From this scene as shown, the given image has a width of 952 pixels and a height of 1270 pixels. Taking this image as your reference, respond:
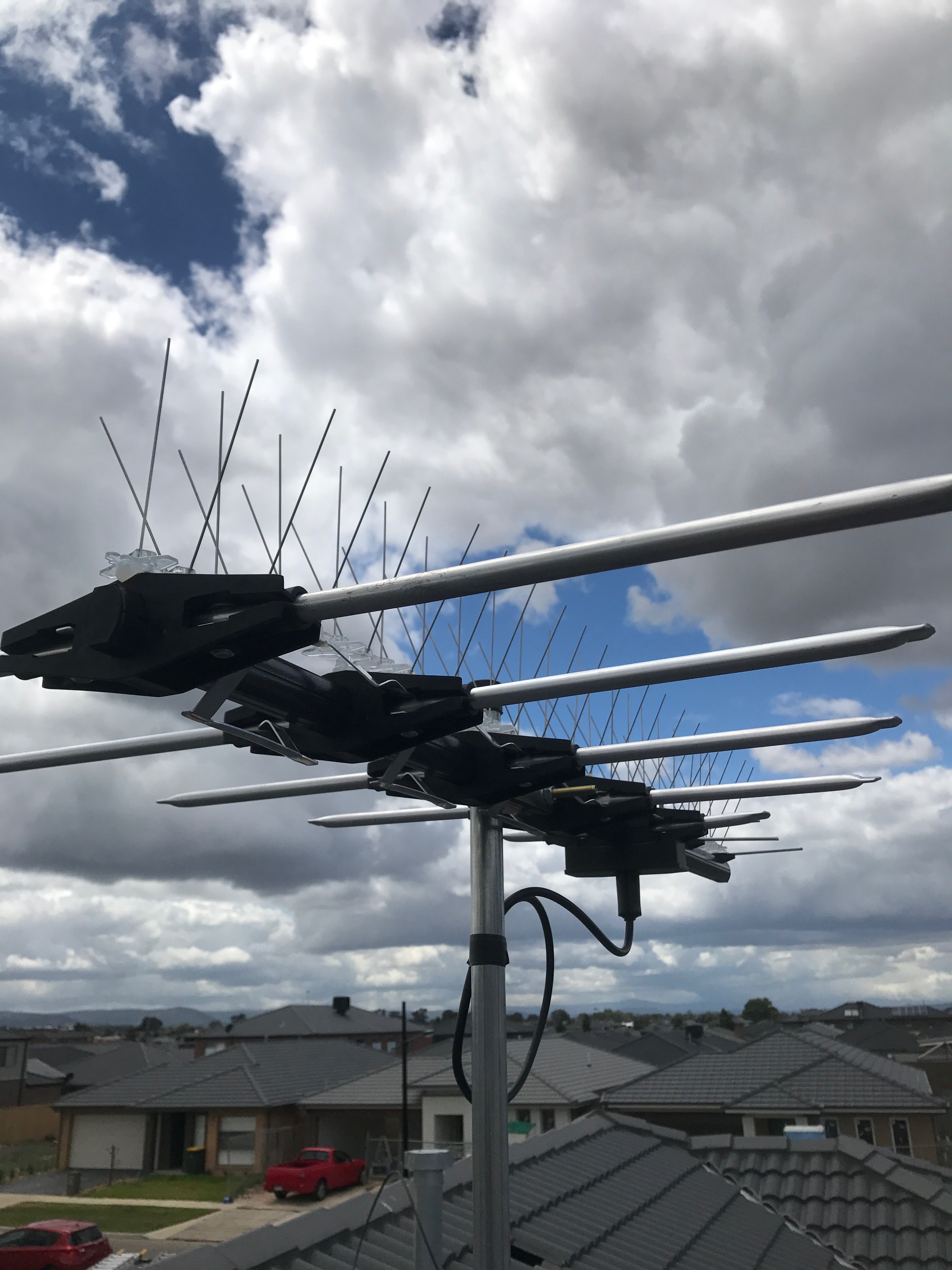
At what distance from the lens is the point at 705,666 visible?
110 inches

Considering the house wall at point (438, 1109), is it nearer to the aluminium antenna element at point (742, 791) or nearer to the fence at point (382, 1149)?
the fence at point (382, 1149)

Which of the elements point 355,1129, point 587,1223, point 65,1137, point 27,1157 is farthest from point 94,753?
point 27,1157

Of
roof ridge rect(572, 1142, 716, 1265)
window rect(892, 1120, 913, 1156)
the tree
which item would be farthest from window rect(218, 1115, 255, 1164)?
the tree

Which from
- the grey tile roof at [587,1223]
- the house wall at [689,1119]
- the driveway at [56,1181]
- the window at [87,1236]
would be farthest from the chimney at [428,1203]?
the driveway at [56,1181]

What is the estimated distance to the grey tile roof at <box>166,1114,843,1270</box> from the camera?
5.61m

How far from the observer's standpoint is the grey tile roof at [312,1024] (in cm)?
5769

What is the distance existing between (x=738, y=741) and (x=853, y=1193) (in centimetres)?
1168

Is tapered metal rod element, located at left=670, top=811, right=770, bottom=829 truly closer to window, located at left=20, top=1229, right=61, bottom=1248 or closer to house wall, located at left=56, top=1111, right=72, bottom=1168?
window, located at left=20, top=1229, right=61, bottom=1248

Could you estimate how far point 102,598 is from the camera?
2.21 meters

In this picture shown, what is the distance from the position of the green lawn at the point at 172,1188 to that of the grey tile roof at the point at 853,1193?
862 inches

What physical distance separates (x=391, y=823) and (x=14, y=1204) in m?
33.9

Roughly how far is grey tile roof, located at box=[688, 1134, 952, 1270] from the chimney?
316 inches

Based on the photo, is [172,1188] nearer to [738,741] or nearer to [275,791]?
[275,791]

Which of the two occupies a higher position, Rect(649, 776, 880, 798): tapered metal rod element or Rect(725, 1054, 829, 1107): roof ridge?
Rect(649, 776, 880, 798): tapered metal rod element
